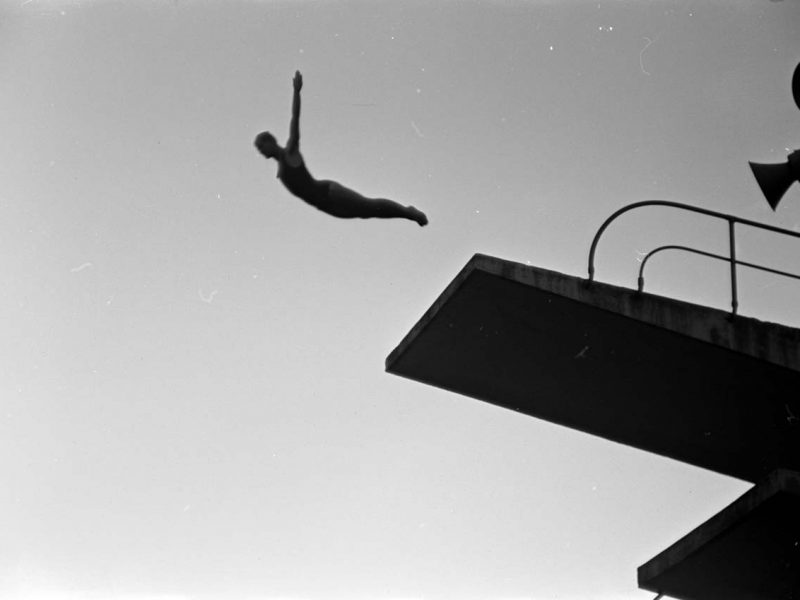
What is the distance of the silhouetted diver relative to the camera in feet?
38.2

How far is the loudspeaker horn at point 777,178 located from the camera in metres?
14.6

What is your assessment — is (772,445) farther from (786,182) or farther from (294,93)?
(294,93)

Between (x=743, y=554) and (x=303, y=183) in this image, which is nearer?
(x=303, y=183)

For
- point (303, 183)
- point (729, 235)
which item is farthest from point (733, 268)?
point (303, 183)

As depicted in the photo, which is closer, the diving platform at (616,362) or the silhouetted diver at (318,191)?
the silhouetted diver at (318,191)

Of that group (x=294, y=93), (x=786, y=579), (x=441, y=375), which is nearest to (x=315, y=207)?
(x=294, y=93)

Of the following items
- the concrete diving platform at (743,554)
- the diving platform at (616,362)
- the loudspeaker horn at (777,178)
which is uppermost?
the loudspeaker horn at (777,178)

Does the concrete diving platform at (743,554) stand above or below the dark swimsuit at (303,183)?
below

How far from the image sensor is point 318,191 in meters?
12.2

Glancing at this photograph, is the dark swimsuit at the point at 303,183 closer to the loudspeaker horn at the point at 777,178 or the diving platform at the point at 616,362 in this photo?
the diving platform at the point at 616,362

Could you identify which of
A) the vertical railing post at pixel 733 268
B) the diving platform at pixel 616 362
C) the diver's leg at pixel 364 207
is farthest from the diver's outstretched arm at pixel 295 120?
the vertical railing post at pixel 733 268

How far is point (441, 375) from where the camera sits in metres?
14.8

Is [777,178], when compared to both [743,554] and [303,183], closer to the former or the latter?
[743,554]

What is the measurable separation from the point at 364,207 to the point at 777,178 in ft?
16.3
